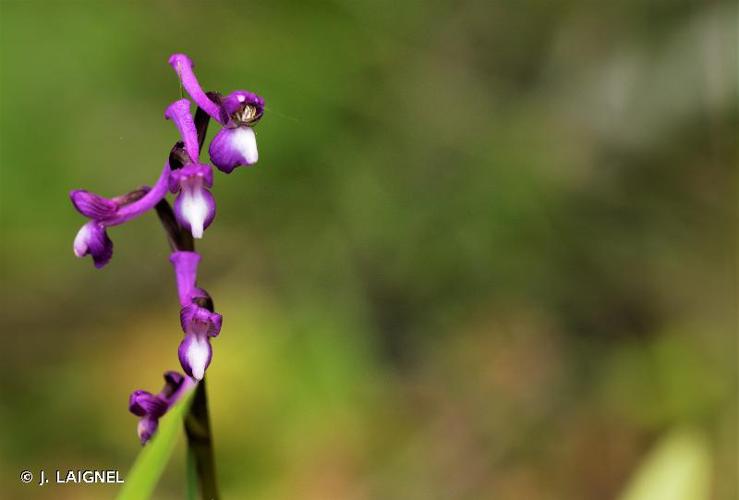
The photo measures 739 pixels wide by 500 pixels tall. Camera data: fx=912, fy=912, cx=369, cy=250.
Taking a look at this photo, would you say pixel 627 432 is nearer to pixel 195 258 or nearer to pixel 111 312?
pixel 111 312

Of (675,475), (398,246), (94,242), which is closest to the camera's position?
(94,242)

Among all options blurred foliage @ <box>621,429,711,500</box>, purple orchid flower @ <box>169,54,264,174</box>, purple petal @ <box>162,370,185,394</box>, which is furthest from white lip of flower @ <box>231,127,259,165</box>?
blurred foliage @ <box>621,429,711,500</box>

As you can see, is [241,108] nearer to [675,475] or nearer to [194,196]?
[194,196]

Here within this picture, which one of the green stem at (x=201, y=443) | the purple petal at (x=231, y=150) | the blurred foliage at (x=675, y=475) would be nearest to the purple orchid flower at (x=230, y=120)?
the purple petal at (x=231, y=150)

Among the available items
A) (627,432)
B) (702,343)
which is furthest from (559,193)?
(627,432)

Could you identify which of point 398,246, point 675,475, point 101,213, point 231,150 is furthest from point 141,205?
point 398,246

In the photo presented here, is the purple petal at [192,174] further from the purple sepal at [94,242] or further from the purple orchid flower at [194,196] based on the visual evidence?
the purple sepal at [94,242]

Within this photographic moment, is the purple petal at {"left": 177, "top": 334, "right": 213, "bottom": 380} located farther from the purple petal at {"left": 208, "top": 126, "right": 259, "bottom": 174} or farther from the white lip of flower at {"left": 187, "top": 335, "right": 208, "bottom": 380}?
the purple petal at {"left": 208, "top": 126, "right": 259, "bottom": 174}
